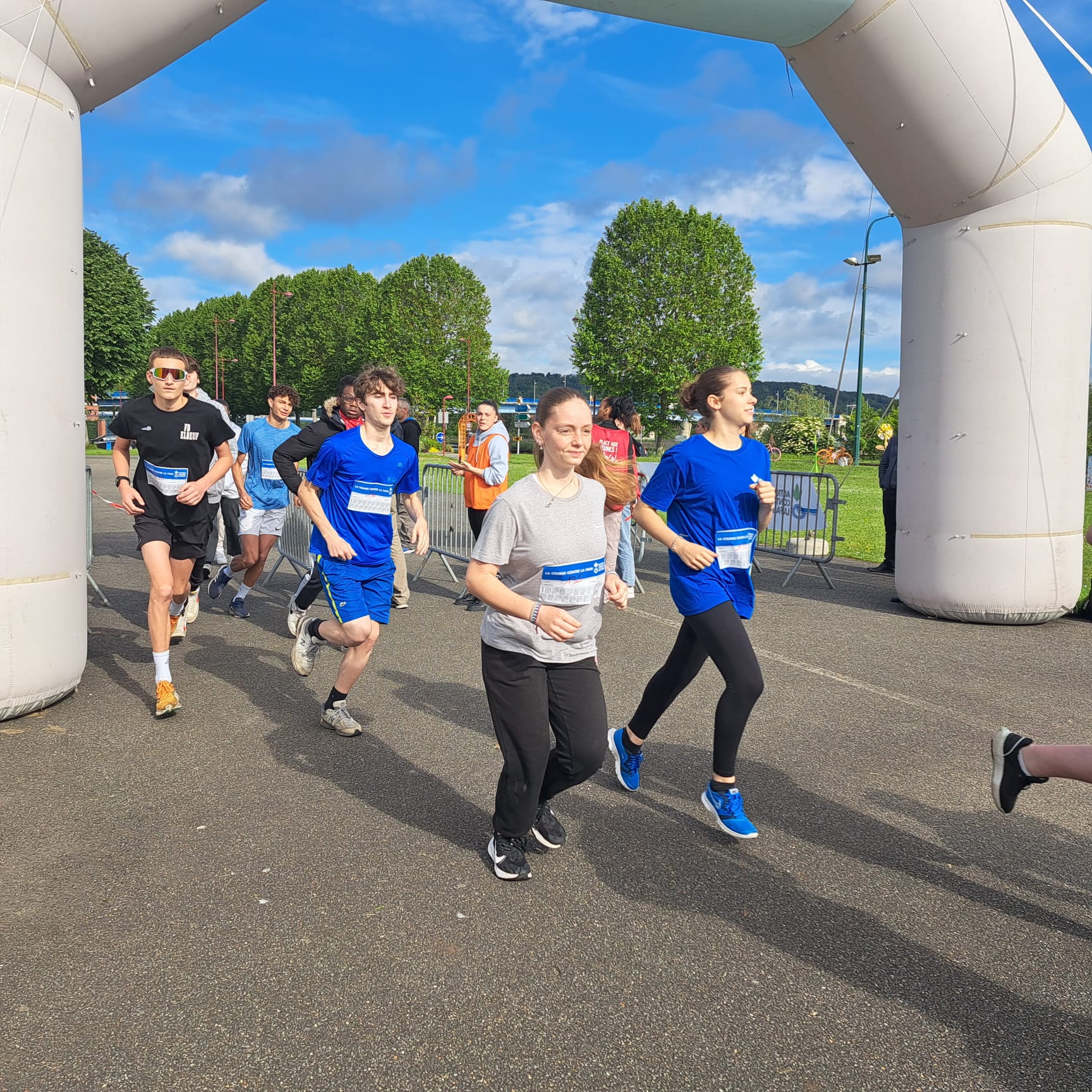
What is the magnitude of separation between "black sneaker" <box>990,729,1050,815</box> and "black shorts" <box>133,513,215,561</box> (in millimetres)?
4688

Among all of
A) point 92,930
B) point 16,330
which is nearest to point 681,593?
point 92,930

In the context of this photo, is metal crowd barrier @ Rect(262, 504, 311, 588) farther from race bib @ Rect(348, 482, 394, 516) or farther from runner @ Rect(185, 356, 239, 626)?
race bib @ Rect(348, 482, 394, 516)

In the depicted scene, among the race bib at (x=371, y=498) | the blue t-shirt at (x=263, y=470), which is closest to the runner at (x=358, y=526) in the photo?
the race bib at (x=371, y=498)

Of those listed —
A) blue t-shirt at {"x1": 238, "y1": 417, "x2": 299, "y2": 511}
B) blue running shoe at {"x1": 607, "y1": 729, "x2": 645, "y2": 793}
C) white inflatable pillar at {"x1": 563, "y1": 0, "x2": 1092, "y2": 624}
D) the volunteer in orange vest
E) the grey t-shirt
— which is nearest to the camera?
the grey t-shirt

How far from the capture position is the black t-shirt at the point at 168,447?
598 cm

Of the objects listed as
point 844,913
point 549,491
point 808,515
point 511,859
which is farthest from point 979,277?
point 511,859

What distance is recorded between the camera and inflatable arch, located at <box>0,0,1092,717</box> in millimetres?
5301

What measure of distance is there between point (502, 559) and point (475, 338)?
213 ft

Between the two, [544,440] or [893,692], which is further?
[893,692]

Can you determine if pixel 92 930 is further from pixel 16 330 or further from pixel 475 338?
pixel 475 338

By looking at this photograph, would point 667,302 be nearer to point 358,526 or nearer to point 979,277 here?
point 979,277

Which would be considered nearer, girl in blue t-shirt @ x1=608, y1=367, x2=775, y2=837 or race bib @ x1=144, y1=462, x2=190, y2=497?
girl in blue t-shirt @ x1=608, y1=367, x2=775, y2=837

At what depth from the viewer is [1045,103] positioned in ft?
24.9

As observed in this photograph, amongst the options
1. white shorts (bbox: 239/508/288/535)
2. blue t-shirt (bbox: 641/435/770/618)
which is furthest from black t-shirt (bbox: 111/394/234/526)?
blue t-shirt (bbox: 641/435/770/618)
